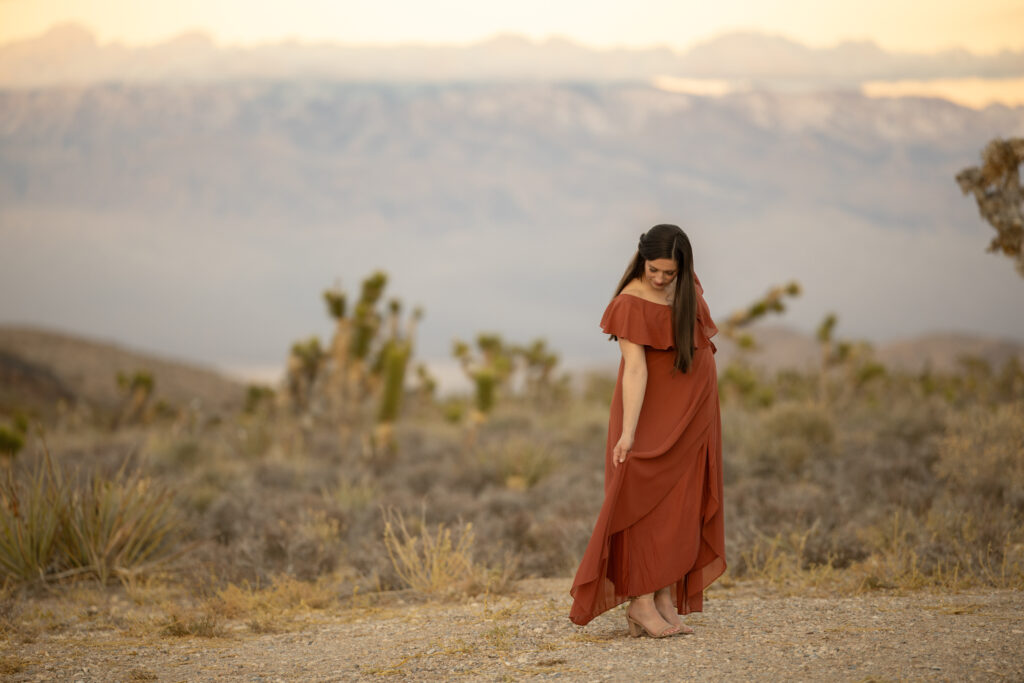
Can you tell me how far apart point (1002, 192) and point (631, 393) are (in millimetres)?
6224

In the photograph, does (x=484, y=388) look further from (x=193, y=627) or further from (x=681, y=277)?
(x=681, y=277)

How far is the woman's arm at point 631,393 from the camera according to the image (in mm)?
4445

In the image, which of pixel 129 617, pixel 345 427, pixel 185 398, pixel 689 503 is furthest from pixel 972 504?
pixel 185 398

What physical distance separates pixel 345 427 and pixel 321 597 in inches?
306

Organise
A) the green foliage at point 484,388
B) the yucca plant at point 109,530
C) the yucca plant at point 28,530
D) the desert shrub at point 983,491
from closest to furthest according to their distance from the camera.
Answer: the desert shrub at point 983,491 < the yucca plant at point 28,530 < the yucca plant at point 109,530 < the green foliage at point 484,388

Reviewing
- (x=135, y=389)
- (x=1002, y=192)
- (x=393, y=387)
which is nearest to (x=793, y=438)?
(x=1002, y=192)

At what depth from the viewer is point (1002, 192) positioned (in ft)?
28.8

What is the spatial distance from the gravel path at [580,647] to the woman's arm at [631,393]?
1.01 metres

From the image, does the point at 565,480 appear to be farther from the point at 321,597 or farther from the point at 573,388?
the point at 573,388

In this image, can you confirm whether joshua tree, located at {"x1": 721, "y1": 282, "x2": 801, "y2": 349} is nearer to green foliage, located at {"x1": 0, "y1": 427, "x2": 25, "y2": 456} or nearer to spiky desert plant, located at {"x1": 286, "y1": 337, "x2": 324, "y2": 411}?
spiky desert plant, located at {"x1": 286, "y1": 337, "x2": 324, "y2": 411}

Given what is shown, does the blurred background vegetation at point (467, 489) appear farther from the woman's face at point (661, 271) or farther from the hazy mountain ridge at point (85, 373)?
the hazy mountain ridge at point (85, 373)

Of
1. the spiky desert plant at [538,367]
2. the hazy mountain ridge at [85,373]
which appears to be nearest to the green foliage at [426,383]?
the spiky desert plant at [538,367]

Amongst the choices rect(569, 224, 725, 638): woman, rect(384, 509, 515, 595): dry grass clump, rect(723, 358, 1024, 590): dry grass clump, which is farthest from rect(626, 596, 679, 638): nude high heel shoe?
rect(723, 358, 1024, 590): dry grass clump

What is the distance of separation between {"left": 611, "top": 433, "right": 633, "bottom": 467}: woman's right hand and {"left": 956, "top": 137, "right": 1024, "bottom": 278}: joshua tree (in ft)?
19.3
